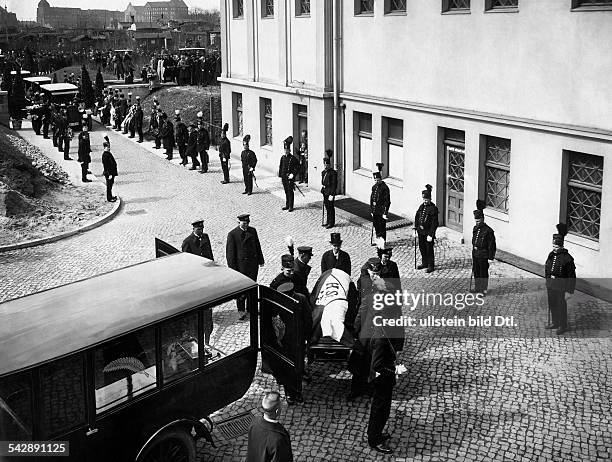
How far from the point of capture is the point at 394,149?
62.6 feet

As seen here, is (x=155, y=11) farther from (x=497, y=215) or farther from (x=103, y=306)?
(x=103, y=306)

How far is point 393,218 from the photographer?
18.7 metres

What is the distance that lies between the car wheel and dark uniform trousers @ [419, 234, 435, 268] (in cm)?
789

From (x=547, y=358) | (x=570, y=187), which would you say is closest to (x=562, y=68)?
(x=570, y=187)

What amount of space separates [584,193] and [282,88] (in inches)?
478

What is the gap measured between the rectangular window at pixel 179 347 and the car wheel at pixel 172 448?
561mm

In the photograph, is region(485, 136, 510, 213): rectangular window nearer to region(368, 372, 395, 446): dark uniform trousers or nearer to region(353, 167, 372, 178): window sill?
region(353, 167, 372, 178): window sill

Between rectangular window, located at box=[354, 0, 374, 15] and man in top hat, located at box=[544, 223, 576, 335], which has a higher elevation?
rectangular window, located at box=[354, 0, 374, 15]

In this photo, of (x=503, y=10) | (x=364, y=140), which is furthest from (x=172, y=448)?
(x=364, y=140)

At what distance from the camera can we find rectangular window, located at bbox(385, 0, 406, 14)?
18.2 m

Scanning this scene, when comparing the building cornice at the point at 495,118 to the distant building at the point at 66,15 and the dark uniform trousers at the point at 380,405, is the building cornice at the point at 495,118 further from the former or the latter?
the distant building at the point at 66,15

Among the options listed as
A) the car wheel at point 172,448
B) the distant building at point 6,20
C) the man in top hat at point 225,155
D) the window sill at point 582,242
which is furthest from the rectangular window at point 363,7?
the distant building at point 6,20

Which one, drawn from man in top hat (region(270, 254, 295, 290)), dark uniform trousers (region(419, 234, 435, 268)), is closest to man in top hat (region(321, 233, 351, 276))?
man in top hat (region(270, 254, 295, 290))

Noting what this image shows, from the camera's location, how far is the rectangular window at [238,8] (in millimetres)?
27153
